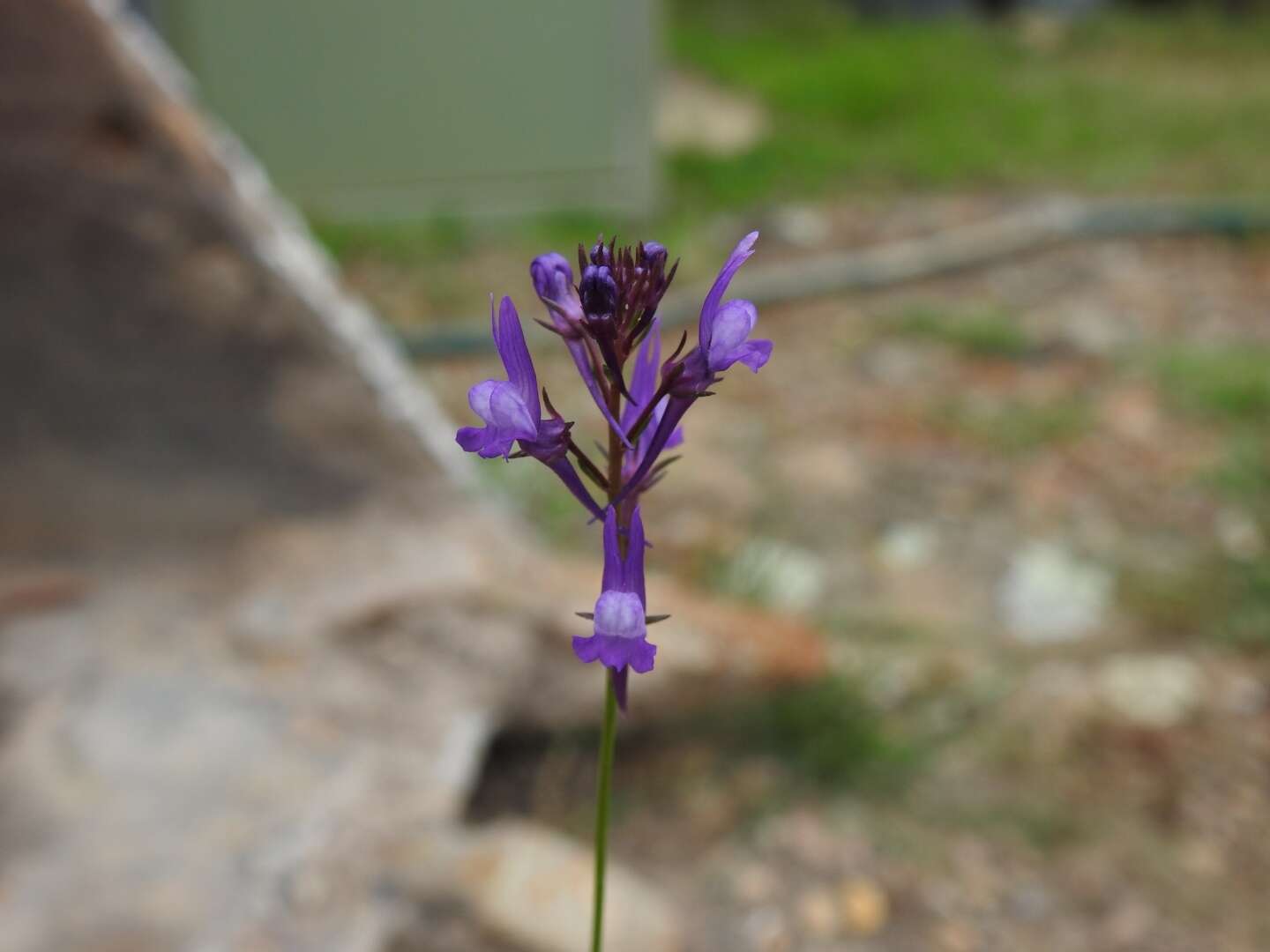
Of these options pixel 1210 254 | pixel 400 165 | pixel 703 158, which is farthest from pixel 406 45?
pixel 1210 254

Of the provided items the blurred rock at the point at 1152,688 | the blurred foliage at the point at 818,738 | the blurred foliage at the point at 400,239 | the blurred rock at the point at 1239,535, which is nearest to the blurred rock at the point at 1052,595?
the blurred rock at the point at 1152,688

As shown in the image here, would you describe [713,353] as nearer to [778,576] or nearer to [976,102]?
[778,576]

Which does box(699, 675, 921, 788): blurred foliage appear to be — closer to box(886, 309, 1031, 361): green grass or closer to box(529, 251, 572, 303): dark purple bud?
box(529, 251, 572, 303): dark purple bud

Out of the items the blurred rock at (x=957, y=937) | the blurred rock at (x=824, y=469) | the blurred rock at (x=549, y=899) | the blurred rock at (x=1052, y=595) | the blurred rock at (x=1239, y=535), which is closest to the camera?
the blurred rock at (x=549, y=899)

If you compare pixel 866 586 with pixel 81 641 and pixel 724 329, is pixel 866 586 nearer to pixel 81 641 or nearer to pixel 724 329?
pixel 81 641

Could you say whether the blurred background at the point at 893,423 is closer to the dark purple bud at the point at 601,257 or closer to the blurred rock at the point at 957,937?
the blurred rock at the point at 957,937

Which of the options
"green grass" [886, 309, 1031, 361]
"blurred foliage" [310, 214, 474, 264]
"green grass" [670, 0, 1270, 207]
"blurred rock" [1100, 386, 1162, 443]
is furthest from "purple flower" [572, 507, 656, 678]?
"green grass" [670, 0, 1270, 207]

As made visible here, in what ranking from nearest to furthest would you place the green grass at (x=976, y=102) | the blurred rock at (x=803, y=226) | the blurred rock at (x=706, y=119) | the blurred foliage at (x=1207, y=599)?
the blurred foliage at (x=1207, y=599) < the blurred rock at (x=803, y=226) < the green grass at (x=976, y=102) < the blurred rock at (x=706, y=119)
